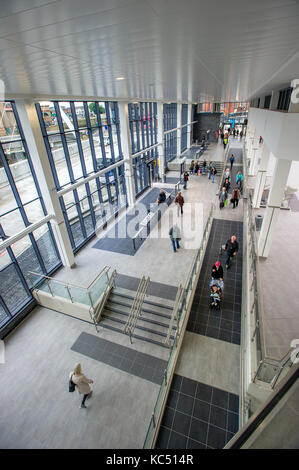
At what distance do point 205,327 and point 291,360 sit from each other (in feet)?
12.3

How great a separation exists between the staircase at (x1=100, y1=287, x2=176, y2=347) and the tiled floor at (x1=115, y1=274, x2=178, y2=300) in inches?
7.2

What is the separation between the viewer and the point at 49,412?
536cm

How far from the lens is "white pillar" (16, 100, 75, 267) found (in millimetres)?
6840

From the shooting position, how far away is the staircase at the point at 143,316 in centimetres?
694

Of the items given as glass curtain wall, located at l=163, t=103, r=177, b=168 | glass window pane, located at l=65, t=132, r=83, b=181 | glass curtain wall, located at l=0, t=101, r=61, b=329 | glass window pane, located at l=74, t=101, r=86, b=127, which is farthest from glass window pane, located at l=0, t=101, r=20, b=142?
glass curtain wall, located at l=163, t=103, r=177, b=168

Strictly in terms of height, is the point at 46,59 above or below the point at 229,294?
above

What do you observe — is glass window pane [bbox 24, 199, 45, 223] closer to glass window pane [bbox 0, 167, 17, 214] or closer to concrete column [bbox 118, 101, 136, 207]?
glass window pane [bbox 0, 167, 17, 214]

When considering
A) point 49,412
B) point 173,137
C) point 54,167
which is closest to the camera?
point 49,412

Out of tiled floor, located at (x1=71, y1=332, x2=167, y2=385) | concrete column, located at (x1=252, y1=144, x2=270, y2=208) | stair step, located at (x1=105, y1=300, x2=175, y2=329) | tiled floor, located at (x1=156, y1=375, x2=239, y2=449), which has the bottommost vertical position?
tiled floor, located at (x1=71, y1=332, x2=167, y2=385)

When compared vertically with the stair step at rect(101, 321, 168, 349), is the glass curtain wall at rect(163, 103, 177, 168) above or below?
above

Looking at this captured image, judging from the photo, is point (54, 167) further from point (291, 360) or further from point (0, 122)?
point (291, 360)

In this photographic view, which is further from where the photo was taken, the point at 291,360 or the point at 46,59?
the point at 291,360

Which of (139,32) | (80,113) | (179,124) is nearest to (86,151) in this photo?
(80,113)

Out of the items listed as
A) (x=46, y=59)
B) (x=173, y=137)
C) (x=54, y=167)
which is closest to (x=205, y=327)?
(x=46, y=59)
